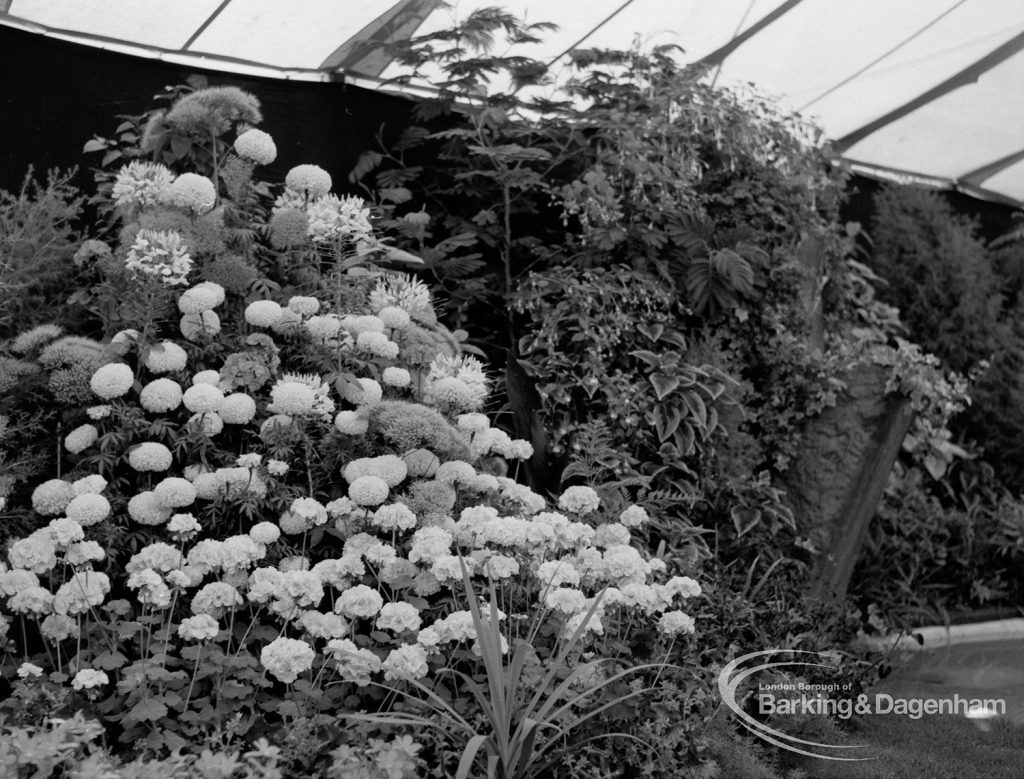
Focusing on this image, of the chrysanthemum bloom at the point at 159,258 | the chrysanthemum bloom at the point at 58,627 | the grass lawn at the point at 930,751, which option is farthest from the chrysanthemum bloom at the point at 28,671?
the grass lawn at the point at 930,751

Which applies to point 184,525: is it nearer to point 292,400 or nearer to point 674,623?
point 292,400

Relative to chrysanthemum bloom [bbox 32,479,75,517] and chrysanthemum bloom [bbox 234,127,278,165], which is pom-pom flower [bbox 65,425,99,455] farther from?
chrysanthemum bloom [bbox 234,127,278,165]

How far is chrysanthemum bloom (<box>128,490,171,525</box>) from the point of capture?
3.08 m

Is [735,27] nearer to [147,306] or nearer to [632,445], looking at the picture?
[632,445]

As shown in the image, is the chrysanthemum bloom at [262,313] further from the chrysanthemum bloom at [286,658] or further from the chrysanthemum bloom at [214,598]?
the chrysanthemum bloom at [286,658]

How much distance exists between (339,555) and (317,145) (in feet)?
9.40

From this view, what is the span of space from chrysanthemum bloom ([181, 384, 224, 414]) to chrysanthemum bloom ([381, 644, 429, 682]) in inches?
43.2

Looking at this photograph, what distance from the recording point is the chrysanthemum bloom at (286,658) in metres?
2.51

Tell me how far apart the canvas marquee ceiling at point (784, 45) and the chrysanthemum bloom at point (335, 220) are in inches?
62.8

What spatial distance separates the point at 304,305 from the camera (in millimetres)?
3619

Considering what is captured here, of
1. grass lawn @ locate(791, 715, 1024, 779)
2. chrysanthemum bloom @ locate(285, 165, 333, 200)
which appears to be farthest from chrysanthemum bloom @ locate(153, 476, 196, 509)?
grass lawn @ locate(791, 715, 1024, 779)

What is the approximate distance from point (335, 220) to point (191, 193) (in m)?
0.52

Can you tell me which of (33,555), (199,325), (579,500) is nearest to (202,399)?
(199,325)

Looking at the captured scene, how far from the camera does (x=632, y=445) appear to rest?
4.98 meters
